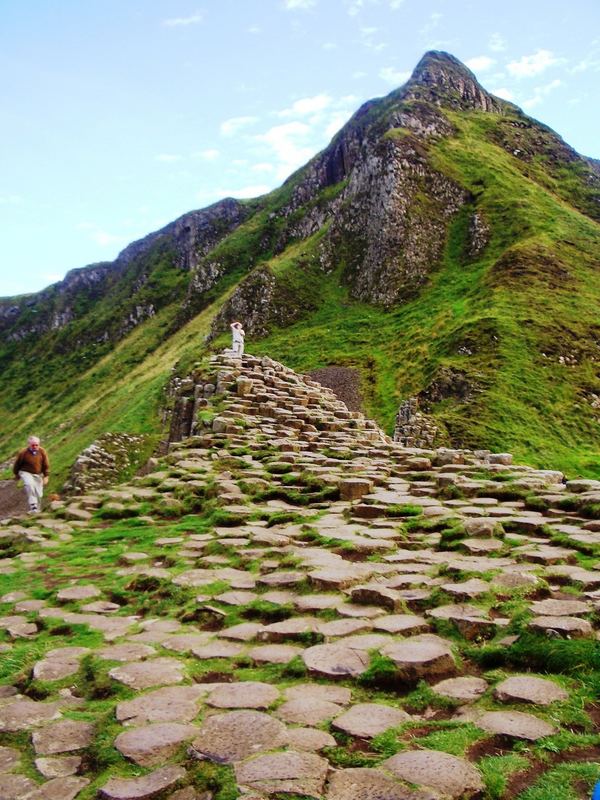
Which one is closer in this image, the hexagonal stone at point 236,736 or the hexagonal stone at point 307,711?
the hexagonal stone at point 236,736

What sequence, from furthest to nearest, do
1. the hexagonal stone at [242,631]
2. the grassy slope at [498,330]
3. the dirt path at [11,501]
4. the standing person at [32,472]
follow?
1. the dirt path at [11,501]
2. the grassy slope at [498,330]
3. the standing person at [32,472]
4. the hexagonal stone at [242,631]

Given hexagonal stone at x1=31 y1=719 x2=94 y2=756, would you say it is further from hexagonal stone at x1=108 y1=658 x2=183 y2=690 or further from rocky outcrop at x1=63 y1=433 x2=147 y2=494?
rocky outcrop at x1=63 y1=433 x2=147 y2=494

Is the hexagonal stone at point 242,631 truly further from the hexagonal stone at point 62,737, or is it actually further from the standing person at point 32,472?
the standing person at point 32,472

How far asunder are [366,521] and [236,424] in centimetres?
951

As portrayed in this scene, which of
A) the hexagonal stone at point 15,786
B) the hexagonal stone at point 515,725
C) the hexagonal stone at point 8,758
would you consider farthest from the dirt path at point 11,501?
the hexagonal stone at point 515,725

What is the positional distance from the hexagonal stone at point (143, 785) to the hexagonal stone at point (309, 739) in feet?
2.33

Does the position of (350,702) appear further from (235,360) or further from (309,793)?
(235,360)

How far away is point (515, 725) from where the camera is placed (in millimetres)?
4195

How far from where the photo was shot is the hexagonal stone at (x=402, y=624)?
5.91m

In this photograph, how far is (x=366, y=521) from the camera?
10.5m

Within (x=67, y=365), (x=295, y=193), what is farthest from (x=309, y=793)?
(x=67, y=365)

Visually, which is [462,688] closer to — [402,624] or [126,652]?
[402,624]

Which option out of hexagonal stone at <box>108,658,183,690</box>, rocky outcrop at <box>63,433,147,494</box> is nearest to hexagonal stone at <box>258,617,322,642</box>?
hexagonal stone at <box>108,658,183,690</box>

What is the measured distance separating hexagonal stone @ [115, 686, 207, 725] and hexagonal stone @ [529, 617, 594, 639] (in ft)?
9.30
